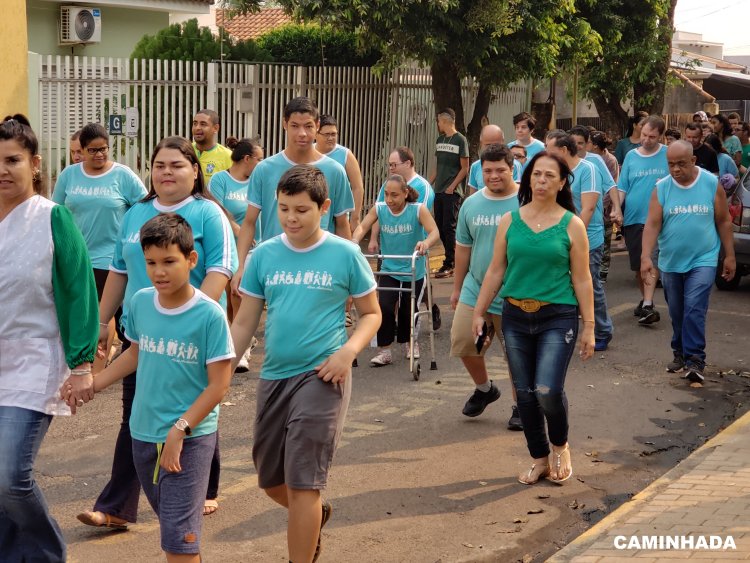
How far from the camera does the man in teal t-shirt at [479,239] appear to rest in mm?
7660

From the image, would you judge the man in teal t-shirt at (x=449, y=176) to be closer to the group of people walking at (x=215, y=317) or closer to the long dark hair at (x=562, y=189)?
the group of people walking at (x=215, y=317)

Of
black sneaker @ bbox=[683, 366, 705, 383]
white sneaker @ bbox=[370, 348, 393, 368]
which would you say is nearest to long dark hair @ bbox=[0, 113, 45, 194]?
white sneaker @ bbox=[370, 348, 393, 368]

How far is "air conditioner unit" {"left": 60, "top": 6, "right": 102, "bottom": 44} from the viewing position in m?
22.1

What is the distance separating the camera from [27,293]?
15.1 feet

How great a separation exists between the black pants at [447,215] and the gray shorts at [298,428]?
10029mm

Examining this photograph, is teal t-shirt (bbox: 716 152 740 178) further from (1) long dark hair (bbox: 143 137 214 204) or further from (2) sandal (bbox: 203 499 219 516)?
(1) long dark hair (bbox: 143 137 214 204)

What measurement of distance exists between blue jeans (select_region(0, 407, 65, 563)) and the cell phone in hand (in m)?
3.27

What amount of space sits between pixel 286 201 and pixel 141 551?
1.92m

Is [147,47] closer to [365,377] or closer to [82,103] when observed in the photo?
[82,103]

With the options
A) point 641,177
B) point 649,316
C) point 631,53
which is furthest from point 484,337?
point 631,53

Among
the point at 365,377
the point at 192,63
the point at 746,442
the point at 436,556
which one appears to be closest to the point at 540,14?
the point at 192,63

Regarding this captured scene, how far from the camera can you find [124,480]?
18.9 ft

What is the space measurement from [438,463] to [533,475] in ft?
2.15

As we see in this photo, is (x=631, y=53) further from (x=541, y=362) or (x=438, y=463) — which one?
(x=541, y=362)
